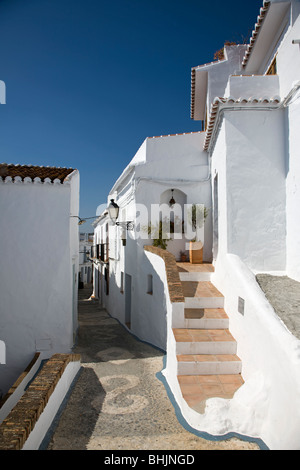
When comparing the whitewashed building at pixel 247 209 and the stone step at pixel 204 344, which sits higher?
the whitewashed building at pixel 247 209

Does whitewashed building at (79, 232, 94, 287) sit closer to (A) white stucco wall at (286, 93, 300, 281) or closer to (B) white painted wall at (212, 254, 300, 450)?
(A) white stucco wall at (286, 93, 300, 281)

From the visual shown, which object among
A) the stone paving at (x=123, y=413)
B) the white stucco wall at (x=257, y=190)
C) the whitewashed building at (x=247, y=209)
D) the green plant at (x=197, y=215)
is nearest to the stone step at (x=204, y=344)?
the whitewashed building at (x=247, y=209)

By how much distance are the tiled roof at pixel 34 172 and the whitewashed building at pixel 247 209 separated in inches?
105

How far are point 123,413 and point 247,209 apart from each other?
195 inches

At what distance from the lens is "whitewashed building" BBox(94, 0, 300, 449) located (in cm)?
406

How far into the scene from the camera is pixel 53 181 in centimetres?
912

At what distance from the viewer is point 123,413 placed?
4.85 m

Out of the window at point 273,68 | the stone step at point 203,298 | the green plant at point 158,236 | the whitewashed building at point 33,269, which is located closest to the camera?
the stone step at point 203,298

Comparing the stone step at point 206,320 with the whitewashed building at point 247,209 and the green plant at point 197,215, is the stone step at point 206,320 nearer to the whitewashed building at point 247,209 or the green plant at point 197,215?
the whitewashed building at point 247,209

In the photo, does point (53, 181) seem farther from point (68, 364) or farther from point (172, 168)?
point (68, 364)

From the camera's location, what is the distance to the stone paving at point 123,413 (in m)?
3.96

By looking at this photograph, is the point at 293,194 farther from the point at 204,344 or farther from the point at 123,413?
the point at 123,413
